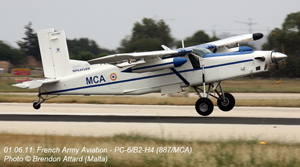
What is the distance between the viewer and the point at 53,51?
16891mm

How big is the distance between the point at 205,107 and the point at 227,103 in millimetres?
1727

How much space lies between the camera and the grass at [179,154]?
7633 millimetres

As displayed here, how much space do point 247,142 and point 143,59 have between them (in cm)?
596

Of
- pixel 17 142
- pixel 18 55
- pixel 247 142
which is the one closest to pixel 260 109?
pixel 247 142

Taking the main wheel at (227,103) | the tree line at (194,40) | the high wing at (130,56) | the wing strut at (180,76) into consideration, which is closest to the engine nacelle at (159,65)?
the high wing at (130,56)

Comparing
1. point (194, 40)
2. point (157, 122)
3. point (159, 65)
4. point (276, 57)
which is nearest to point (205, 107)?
point (157, 122)

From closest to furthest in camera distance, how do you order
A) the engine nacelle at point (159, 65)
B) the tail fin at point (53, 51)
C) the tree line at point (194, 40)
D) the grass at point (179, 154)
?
the grass at point (179, 154)
the engine nacelle at point (159, 65)
the tail fin at point (53, 51)
the tree line at point (194, 40)

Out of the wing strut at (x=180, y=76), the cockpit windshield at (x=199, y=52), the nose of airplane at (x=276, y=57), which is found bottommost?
the wing strut at (x=180, y=76)

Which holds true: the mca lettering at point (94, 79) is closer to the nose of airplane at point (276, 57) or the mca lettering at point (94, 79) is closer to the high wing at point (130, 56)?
the high wing at point (130, 56)

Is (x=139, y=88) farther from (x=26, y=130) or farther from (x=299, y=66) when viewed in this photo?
(x=299, y=66)

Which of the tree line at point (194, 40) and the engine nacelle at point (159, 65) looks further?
the tree line at point (194, 40)

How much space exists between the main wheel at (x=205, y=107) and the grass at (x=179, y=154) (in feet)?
15.0

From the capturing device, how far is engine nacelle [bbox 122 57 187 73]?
556 inches

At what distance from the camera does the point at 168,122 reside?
44.0ft
